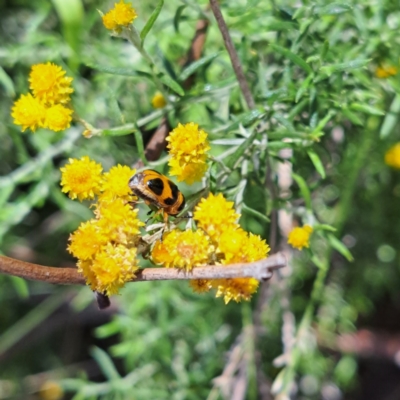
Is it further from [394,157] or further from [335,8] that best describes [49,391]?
[335,8]

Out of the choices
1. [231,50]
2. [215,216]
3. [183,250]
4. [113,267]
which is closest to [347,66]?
[231,50]

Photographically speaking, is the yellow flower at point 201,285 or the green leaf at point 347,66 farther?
the green leaf at point 347,66

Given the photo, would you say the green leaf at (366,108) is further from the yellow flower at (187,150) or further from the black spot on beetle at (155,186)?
the black spot on beetle at (155,186)

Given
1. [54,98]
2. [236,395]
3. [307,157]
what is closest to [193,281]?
[54,98]

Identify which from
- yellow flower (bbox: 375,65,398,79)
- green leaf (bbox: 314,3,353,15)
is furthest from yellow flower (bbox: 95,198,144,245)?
yellow flower (bbox: 375,65,398,79)

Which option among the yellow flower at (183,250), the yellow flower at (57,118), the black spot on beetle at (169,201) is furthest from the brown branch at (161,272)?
the yellow flower at (57,118)
